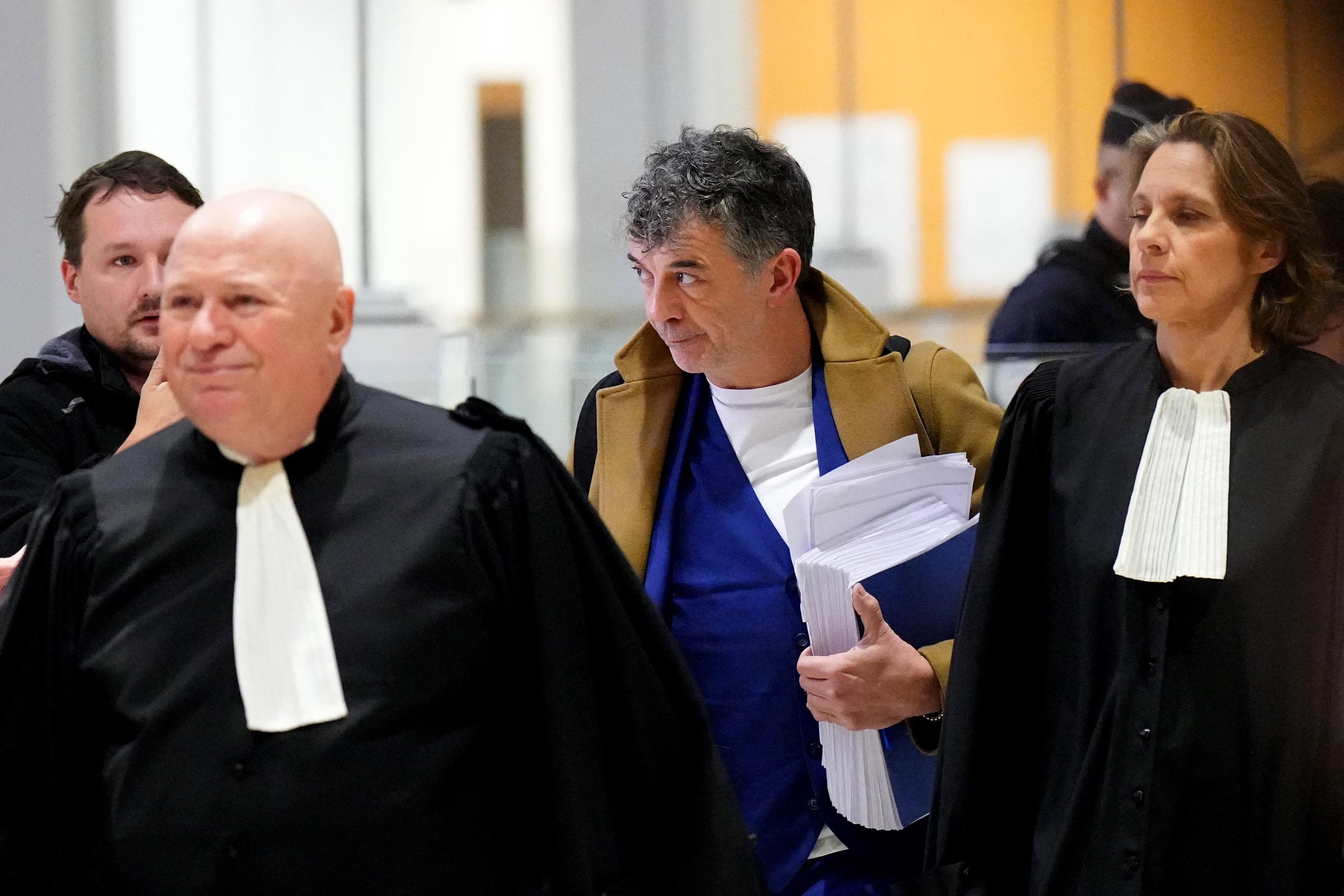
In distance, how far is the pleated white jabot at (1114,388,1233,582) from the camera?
195 centimetres

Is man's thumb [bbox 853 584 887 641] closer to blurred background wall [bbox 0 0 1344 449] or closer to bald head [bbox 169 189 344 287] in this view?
bald head [bbox 169 189 344 287]

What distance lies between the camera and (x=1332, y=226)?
2.94 m

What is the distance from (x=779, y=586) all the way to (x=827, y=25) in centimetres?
218

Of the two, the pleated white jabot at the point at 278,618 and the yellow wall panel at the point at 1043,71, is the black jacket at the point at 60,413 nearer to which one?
the pleated white jabot at the point at 278,618

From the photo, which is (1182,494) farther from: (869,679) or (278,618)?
(278,618)

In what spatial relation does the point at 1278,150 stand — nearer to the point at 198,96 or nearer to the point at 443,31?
the point at 443,31

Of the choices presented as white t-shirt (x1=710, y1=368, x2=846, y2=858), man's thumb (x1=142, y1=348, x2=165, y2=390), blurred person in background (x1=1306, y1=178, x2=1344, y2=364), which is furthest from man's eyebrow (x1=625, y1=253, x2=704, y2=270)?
blurred person in background (x1=1306, y1=178, x2=1344, y2=364)

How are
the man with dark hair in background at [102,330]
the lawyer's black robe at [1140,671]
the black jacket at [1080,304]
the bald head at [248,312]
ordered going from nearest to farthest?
the bald head at [248,312] < the lawyer's black robe at [1140,671] < the man with dark hair in background at [102,330] < the black jacket at [1080,304]

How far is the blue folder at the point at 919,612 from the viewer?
7.67 ft

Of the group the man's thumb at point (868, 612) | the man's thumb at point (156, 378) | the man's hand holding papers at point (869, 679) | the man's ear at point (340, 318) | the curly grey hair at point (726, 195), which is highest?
the curly grey hair at point (726, 195)

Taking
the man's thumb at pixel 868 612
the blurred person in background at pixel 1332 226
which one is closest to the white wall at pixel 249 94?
the man's thumb at pixel 868 612

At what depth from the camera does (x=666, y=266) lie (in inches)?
94.7

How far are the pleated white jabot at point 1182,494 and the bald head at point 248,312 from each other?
106cm

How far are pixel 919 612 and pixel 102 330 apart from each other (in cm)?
139
